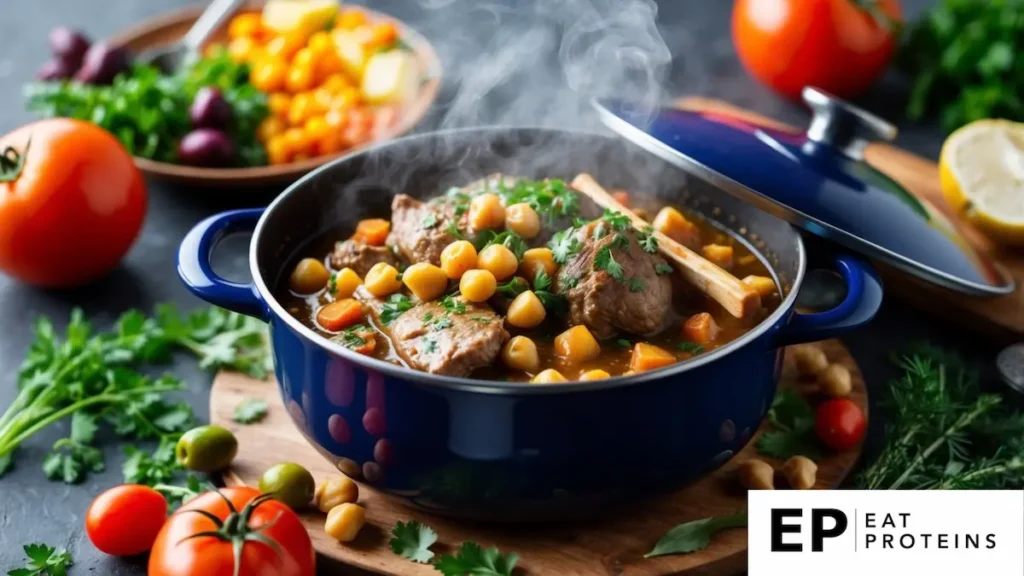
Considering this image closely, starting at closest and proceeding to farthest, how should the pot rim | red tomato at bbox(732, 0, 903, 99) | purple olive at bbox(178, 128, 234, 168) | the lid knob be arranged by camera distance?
the pot rim
the lid knob
purple olive at bbox(178, 128, 234, 168)
red tomato at bbox(732, 0, 903, 99)

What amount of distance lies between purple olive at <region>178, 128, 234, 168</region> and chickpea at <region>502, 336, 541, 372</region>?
232cm

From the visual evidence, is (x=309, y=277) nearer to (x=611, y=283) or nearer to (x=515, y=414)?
(x=611, y=283)

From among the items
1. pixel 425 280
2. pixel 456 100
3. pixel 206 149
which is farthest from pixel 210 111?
pixel 425 280

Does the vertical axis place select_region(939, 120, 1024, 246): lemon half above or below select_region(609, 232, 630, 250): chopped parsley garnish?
below

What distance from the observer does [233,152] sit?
4887mm

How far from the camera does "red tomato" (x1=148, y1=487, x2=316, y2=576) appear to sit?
267cm

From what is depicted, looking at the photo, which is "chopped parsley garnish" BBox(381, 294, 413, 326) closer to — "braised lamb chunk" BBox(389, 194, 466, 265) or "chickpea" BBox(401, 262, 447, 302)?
"chickpea" BBox(401, 262, 447, 302)

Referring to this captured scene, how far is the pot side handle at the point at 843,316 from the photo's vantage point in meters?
2.92

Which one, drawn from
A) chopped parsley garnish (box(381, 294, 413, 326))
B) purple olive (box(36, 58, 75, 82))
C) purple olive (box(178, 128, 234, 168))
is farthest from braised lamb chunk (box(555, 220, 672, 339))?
purple olive (box(36, 58, 75, 82))

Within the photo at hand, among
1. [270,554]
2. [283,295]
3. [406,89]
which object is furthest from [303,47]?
[270,554]

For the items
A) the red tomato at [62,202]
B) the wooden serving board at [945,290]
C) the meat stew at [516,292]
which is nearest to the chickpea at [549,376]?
the meat stew at [516,292]

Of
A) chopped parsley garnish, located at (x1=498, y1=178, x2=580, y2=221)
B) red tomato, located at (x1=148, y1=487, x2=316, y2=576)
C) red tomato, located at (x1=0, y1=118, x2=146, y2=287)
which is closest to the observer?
red tomato, located at (x1=148, y1=487, x2=316, y2=576)

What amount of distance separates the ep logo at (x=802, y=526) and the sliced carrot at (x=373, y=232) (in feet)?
4.85

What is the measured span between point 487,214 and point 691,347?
71 cm
